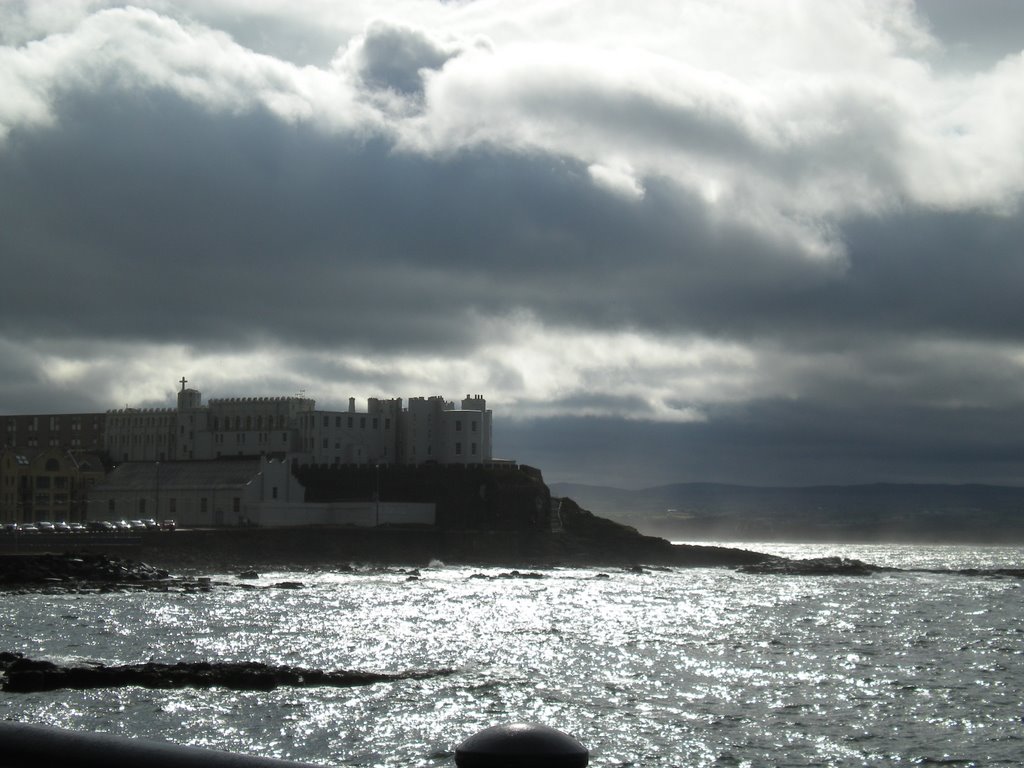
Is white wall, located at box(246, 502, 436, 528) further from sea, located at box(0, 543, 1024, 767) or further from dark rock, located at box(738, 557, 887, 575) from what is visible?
sea, located at box(0, 543, 1024, 767)

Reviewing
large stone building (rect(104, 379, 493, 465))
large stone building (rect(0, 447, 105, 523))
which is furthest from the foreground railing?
large stone building (rect(0, 447, 105, 523))

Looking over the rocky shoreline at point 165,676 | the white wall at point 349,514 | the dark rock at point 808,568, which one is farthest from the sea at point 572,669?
the white wall at point 349,514

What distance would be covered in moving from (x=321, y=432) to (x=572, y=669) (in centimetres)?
8409

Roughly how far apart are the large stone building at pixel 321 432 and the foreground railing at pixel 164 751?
11393cm

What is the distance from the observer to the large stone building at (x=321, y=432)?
392 feet

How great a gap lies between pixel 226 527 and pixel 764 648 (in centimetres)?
6981

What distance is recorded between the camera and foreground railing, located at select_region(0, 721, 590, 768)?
11.9 feet

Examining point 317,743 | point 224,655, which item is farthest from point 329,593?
point 317,743

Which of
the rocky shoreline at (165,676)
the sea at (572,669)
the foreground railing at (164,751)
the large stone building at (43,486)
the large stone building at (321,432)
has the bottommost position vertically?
the sea at (572,669)

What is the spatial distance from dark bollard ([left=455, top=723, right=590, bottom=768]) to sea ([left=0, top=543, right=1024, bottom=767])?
45.6 ft

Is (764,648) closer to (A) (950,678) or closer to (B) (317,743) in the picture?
(A) (950,678)

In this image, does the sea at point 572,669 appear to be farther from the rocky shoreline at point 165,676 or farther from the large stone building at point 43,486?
the large stone building at point 43,486

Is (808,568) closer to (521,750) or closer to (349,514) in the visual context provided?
(349,514)

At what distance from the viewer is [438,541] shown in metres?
104
